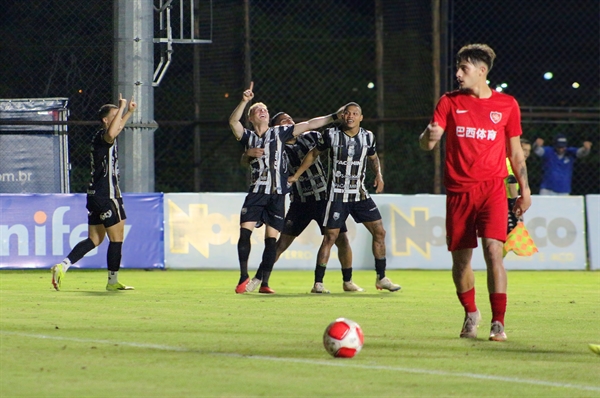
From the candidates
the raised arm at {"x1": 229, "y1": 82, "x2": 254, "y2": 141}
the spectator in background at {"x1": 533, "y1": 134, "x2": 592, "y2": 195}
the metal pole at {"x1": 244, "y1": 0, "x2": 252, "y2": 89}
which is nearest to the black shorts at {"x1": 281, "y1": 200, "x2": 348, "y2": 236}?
the raised arm at {"x1": 229, "y1": 82, "x2": 254, "y2": 141}

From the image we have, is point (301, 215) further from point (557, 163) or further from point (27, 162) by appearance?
point (557, 163)

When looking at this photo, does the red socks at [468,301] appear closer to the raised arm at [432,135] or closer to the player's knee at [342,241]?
the raised arm at [432,135]

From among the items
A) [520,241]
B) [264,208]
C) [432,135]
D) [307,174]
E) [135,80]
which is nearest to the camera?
[432,135]

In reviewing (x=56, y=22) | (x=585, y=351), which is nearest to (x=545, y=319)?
(x=585, y=351)

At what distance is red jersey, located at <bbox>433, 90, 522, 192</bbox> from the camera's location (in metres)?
7.97

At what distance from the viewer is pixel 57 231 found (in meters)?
16.2

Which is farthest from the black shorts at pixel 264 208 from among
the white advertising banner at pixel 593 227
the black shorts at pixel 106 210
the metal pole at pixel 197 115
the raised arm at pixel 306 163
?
the white advertising banner at pixel 593 227

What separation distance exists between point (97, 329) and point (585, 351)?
11.1ft

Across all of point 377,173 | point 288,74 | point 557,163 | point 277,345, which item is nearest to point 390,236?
point 557,163

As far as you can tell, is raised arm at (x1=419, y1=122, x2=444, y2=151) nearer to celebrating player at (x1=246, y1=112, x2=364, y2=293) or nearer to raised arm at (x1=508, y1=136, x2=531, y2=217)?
raised arm at (x1=508, y1=136, x2=531, y2=217)

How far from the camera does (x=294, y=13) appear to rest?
102 ft

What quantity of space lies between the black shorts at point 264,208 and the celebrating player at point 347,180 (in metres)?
0.33

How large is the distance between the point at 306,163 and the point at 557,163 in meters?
8.48

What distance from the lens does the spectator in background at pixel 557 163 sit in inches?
765
